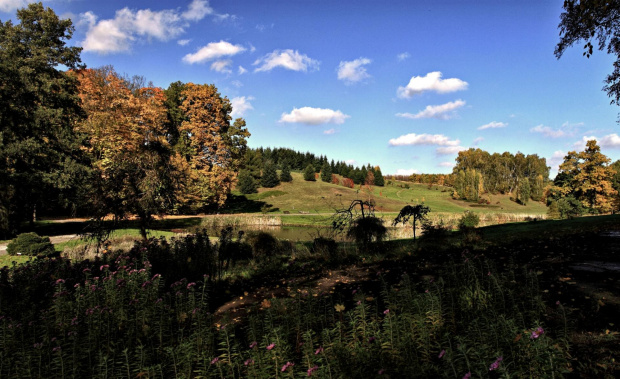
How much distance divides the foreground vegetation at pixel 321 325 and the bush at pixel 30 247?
6.22m

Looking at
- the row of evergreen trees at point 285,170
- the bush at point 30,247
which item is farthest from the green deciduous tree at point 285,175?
the bush at point 30,247

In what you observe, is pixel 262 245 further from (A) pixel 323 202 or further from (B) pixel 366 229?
(A) pixel 323 202

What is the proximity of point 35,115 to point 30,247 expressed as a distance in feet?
35.9

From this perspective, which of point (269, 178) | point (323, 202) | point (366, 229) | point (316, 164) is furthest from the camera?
point (316, 164)

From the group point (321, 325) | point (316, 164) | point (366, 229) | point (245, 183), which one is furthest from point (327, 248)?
point (316, 164)

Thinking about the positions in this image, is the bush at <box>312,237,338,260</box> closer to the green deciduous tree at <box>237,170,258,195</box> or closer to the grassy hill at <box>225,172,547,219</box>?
the grassy hill at <box>225,172,547,219</box>

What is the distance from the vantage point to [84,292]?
449 cm

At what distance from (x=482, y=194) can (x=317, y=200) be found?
42.0m

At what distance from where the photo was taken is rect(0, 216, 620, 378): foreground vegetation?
7.67 feet

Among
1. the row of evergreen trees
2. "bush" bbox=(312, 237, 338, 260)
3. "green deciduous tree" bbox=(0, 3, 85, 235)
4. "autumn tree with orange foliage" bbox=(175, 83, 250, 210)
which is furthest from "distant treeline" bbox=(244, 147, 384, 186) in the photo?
"bush" bbox=(312, 237, 338, 260)

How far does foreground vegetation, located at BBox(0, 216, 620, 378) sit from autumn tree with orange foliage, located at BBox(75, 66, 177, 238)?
252cm

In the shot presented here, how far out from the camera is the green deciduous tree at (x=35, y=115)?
1728cm

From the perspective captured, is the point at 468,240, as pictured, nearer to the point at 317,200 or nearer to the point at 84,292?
the point at 84,292

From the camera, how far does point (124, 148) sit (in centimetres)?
2516
